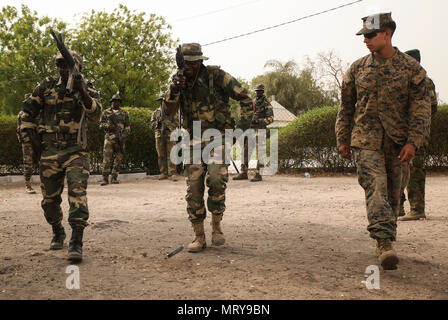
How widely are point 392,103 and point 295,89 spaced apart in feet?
169

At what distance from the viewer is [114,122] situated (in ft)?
42.8

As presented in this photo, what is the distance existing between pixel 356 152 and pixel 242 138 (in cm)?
948

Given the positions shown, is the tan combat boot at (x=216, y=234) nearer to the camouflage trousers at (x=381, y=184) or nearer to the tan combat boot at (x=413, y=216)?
the camouflage trousers at (x=381, y=184)

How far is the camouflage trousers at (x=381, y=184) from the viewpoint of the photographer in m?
3.83

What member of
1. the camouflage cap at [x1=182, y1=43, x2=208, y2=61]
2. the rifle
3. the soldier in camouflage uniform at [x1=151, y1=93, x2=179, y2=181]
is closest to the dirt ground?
the rifle

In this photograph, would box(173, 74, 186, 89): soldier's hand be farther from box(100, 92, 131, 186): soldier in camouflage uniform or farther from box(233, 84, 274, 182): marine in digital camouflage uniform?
box(100, 92, 131, 186): soldier in camouflage uniform

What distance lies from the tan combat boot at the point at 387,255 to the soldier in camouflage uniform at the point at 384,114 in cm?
1

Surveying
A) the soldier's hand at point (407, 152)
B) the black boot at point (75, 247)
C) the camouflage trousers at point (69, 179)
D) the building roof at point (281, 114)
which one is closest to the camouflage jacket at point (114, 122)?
the camouflage trousers at point (69, 179)

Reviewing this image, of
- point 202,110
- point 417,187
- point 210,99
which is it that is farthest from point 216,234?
point 417,187

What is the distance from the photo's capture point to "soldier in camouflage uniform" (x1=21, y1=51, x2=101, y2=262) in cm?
456

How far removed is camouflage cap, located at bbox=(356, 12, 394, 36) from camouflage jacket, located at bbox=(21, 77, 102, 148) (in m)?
2.81

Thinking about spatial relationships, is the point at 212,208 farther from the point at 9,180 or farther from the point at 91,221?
the point at 9,180

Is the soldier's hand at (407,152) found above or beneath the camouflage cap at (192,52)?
beneath

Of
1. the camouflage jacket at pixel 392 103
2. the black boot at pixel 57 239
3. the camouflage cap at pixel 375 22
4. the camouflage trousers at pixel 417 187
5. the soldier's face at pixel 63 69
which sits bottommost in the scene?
the black boot at pixel 57 239
